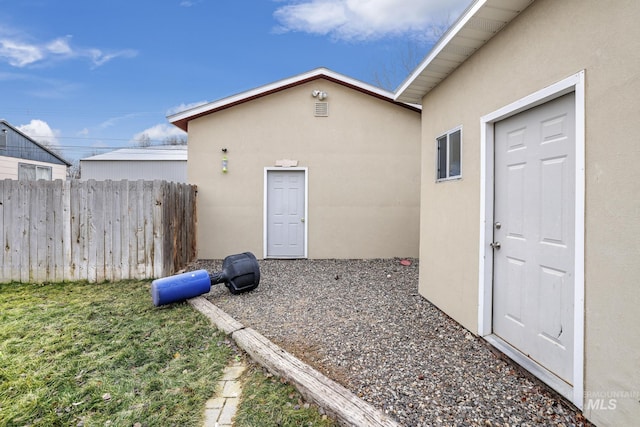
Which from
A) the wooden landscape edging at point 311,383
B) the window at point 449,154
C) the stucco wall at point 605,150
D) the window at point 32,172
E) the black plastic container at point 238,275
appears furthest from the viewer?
the window at point 32,172

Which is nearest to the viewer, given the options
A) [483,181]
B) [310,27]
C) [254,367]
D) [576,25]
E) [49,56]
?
[576,25]

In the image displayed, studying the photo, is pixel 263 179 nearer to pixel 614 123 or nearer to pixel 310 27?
pixel 614 123

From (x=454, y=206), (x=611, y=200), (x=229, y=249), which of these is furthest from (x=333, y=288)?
(x=611, y=200)

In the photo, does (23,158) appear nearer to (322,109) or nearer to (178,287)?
(322,109)

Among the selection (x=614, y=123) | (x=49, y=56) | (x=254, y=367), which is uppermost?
(x=49, y=56)

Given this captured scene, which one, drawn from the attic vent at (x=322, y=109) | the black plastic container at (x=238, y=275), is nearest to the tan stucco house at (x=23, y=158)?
the attic vent at (x=322, y=109)

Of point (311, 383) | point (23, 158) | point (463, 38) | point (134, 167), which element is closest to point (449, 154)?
point (463, 38)

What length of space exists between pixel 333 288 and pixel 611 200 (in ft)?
13.3

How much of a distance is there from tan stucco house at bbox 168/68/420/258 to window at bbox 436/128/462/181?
3470mm

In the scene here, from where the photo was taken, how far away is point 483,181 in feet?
10.6

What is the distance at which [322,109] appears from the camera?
305 inches

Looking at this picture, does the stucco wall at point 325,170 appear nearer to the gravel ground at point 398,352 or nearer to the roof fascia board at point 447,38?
the gravel ground at point 398,352

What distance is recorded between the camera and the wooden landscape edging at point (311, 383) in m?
1.89

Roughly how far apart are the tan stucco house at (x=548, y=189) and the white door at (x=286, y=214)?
4193 millimetres
